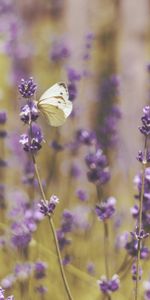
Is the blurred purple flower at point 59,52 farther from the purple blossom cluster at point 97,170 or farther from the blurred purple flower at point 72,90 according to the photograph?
the purple blossom cluster at point 97,170

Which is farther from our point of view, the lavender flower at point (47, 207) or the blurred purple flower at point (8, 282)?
the blurred purple flower at point (8, 282)

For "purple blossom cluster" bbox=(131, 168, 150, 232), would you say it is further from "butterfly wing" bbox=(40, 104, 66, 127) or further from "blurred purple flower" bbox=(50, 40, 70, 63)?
"blurred purple flower" bbox=(50, 40, 70, 63)

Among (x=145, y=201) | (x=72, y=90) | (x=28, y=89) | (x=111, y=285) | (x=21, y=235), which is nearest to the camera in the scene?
(x=28, y=89)

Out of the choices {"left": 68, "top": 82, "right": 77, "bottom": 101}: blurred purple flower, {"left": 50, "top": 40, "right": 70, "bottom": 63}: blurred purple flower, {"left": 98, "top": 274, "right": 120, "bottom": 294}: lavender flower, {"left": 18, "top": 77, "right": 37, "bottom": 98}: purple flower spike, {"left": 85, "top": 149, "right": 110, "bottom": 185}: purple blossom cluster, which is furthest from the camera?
{"left": 50, "top": 40, "right": 70, "bottom": 63}: blurred purple flower

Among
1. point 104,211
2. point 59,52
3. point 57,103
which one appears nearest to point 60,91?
point 57,103

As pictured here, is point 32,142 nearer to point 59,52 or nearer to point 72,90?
point 72,90

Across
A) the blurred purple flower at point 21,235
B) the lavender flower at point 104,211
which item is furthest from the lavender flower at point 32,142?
the blurred purple flower at point 21,235

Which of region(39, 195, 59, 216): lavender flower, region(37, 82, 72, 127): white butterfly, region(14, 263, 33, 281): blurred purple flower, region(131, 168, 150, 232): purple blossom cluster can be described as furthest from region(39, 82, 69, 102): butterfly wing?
region(14, 263, 33, 281): blurred purple flower

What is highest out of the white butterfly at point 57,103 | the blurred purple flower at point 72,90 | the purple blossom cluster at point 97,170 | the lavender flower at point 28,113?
the blurred purple flower at point 72,90
